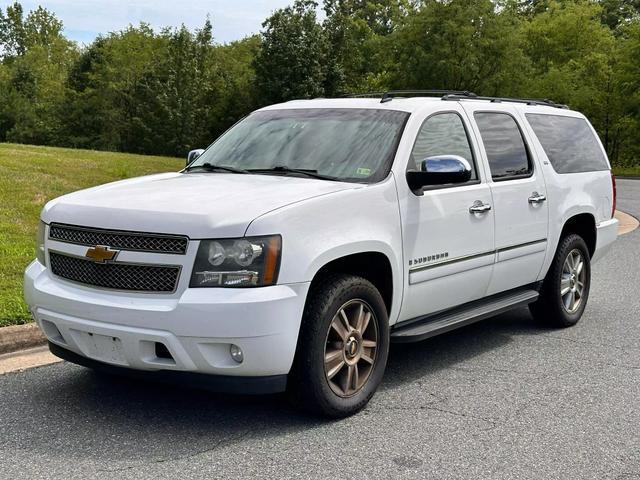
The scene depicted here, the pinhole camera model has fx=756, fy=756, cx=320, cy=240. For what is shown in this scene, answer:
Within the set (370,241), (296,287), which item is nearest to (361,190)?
(370,241)

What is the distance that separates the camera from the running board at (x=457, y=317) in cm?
477

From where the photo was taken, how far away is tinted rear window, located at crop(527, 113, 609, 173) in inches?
249

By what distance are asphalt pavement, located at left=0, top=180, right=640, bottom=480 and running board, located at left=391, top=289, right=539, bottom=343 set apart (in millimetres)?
373

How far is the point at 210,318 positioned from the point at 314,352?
0.63m

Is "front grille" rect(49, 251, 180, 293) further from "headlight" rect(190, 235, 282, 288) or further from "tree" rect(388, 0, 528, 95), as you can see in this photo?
"tree" rect(388, 0, 528, 95)

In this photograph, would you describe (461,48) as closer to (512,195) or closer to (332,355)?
(512,195)

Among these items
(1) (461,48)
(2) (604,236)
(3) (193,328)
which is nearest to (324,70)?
(1) (461,48)

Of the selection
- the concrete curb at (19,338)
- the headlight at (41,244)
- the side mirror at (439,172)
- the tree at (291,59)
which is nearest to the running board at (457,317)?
the side mirror at (439,172)

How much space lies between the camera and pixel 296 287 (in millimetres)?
3885

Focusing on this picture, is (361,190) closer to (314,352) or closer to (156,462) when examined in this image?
(314,352)

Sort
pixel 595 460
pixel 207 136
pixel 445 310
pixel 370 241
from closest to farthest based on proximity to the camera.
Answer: pixel 595 460
pixel 370 241
pixel 445 310
pixel 207 136

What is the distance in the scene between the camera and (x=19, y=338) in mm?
5520

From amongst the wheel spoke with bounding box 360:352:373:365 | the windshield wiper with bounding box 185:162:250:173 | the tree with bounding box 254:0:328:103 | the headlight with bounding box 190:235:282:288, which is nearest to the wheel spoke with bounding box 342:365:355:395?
the wheel spoke with bounding box 360:352:373:365

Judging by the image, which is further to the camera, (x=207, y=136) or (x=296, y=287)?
(x=207, y=136)
